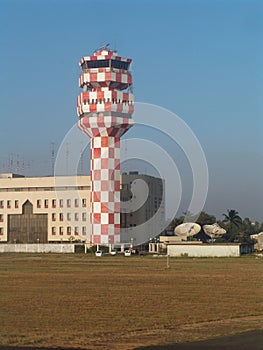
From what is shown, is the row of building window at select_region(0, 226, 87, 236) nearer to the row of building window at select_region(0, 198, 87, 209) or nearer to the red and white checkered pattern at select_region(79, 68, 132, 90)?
the row of building window at select_region(0, 198, 87, 209)

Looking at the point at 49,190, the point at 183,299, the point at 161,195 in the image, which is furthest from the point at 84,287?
the point at 161,195

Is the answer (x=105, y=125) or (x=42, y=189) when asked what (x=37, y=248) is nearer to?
(x=42, y=189)

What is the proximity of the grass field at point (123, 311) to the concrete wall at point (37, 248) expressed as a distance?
5381 cm

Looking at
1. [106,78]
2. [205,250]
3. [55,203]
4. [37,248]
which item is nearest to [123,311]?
[205,250]

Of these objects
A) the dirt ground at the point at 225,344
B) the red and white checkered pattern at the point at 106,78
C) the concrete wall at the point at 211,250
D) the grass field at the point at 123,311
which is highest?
the red and white checkered pattern at the point at 106,78

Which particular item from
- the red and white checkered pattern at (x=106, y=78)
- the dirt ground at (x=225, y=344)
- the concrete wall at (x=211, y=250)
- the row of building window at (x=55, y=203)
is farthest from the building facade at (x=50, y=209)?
the dirt ground at (x=225, y=344)

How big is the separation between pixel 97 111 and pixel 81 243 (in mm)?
19784

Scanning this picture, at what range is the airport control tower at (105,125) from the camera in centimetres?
8500

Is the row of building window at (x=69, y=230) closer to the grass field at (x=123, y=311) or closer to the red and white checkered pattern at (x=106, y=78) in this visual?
the red and white checkered pattern at (x=106, y=78)

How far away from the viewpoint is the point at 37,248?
93.4 m

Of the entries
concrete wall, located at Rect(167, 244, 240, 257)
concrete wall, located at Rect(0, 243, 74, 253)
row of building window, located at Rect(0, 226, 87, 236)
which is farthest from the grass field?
row of building window, located at Rect(0, 226, 87, 236)

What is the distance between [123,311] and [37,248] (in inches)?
2836

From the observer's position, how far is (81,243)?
9419cm

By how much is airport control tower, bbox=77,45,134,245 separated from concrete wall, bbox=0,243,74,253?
6.17m
